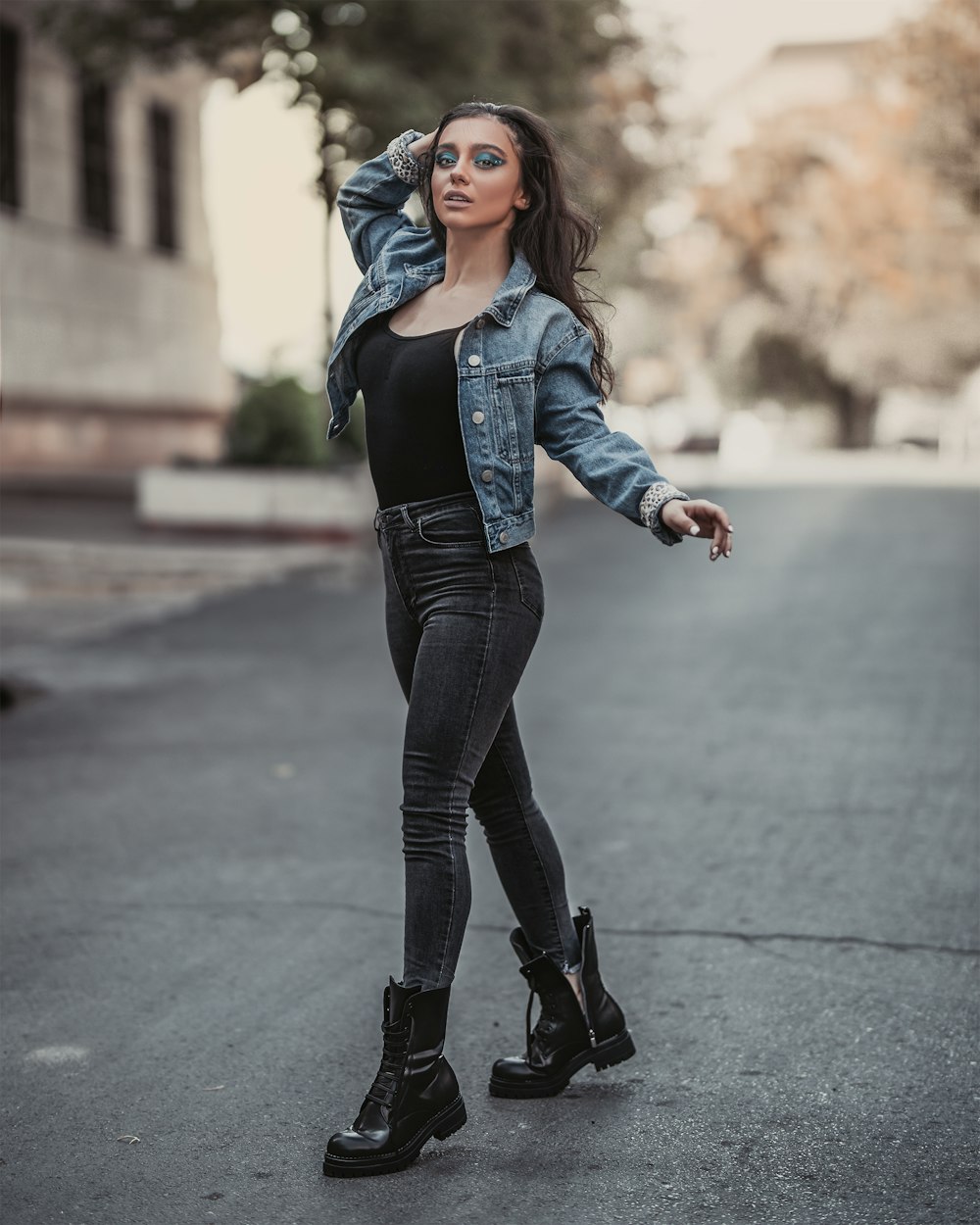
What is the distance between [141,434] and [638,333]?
38.6m

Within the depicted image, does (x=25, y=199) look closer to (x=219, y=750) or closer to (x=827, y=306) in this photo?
(x=219, y=750)

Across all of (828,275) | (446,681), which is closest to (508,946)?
(446,681)

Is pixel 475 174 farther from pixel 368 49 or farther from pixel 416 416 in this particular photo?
pixel 368 49

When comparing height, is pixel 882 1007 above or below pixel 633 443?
below

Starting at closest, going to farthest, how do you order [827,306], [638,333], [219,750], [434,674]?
[434,674]
[219,750]
[827,306]
[638,333]

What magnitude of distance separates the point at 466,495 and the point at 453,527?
0.07 m

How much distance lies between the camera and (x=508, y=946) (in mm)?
4609

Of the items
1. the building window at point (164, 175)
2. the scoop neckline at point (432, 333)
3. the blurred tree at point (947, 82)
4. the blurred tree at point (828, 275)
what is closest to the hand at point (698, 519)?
the scoop neckline at point (432, 333)

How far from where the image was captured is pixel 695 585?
13.2 meters

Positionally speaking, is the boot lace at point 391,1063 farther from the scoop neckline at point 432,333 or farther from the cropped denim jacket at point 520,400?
the scoop neckline at point 432,333

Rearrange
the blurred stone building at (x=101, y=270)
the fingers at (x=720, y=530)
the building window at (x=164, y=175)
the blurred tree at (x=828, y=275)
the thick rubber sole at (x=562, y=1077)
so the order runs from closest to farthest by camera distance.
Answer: the fingers at (x=720, y=530) < the thick rubber sole at (x=562, y=1077) < the blurred stone building at (x=101, y=270) < the building window at (x=164, y=175) < the blurred tree at (x=828, y=275)

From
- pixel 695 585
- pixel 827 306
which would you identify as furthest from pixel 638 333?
pixel 695 585

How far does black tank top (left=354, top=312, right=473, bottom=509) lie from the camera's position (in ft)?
10.8

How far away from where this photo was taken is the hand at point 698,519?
3.08 meters
